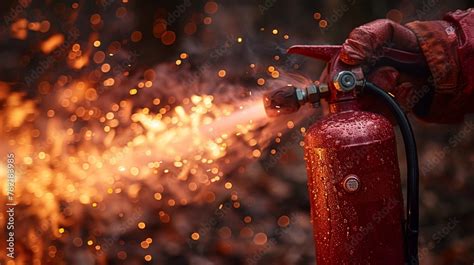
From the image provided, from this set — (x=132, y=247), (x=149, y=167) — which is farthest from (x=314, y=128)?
(x=132, y=247)

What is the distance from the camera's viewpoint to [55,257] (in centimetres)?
265

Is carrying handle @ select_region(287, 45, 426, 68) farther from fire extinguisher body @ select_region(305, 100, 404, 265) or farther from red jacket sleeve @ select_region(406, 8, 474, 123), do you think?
fire extinguisher body @ select_region(305, 100, 404, 265)

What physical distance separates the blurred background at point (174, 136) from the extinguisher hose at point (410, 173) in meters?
0.99

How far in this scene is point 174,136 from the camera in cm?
252

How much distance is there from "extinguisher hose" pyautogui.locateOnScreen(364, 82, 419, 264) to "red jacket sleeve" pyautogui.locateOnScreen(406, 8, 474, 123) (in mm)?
169

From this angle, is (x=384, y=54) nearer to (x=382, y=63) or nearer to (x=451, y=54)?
(x=382, y=63)

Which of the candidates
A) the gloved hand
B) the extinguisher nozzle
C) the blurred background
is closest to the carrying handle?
the gloved hand

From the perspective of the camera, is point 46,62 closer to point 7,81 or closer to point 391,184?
point 7,81

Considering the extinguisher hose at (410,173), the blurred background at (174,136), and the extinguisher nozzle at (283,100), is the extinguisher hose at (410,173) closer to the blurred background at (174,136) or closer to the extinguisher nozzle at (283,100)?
the extinguisher nozzle at (283,100)

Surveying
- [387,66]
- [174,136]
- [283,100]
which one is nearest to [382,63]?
[387,66]

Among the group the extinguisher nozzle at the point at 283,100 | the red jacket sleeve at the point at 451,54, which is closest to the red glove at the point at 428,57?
the red jacket sleeve at the point at 451,54

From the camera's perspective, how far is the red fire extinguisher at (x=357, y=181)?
1.40 m

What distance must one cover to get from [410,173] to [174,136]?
1265 millimetres

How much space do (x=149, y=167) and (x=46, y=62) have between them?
67cm
